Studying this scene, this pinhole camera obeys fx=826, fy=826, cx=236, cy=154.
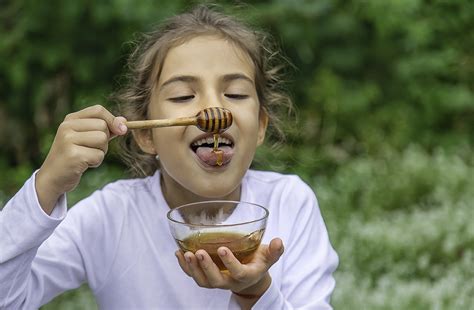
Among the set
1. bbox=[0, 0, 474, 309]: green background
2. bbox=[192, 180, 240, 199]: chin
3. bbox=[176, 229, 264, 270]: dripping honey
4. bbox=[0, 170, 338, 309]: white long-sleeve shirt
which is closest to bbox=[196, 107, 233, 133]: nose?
bbox=[192, 180, 240, 199]: chin

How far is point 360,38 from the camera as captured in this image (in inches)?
179

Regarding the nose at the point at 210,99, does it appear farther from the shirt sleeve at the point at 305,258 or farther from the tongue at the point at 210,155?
the shirt sleeve at the point at 305,258

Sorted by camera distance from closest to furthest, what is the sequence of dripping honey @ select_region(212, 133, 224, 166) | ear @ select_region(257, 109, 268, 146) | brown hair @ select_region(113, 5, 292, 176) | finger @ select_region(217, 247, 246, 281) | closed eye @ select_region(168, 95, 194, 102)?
1. finger @ select_region(217, 247, 246, 281)
2. dripping honey @ select_region(212, 133, 224, 166)
3. closed eye @ select_region(168, 95, 194, 102)
4. brown hair @ select_region(113, 5, 292, 176)
5. ear @ select_region(257, 109, 268, 146)

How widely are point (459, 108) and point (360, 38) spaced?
0.76 meters

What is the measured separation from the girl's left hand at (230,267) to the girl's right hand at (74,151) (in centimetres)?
25

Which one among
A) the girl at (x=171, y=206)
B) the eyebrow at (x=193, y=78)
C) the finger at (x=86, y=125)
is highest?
the eyebrow at (x=193, y=78)

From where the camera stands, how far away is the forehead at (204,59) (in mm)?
1827

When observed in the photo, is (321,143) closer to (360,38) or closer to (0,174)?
(360,38)

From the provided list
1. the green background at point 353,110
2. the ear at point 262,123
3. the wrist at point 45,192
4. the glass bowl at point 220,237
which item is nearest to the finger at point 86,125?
the wrist at point 45,192

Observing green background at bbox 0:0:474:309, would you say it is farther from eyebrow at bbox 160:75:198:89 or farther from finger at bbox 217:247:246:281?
finger at bbox 217:247:246:281

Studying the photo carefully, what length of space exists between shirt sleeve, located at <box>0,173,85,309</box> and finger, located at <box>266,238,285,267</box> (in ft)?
1.32

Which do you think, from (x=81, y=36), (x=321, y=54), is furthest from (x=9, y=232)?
(x=321, y=54)

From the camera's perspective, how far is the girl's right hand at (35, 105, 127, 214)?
155 cm

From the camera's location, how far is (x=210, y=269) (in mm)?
1521
